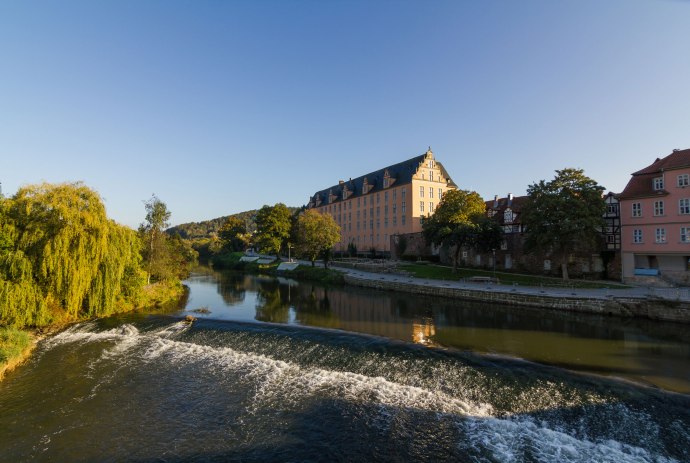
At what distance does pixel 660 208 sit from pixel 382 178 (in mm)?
41271

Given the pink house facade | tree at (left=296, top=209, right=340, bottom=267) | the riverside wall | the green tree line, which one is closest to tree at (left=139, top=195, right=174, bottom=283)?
the green tree line

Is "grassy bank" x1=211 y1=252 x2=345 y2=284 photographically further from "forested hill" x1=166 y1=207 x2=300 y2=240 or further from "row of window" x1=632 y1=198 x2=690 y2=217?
"forested hill" x1=166 y1=207 x2=300 y2=240

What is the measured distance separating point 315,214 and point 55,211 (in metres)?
33.0

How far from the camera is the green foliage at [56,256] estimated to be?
16953 mm

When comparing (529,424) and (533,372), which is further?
(533,372)

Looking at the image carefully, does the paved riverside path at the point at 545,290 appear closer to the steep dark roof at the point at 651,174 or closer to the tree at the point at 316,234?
the steep dark roof at the point at 651,174

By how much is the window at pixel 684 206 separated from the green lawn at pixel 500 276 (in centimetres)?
741

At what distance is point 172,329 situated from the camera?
19.0 meters

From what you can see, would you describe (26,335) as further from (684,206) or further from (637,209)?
(684,206)

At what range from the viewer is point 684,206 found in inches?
1057

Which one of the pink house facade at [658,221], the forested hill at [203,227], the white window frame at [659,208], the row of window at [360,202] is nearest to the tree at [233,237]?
the row of window at [360,202]

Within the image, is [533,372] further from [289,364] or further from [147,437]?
[147,437]

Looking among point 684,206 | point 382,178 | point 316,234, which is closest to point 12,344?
point 316,234

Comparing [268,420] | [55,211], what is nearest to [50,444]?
[268,420]
